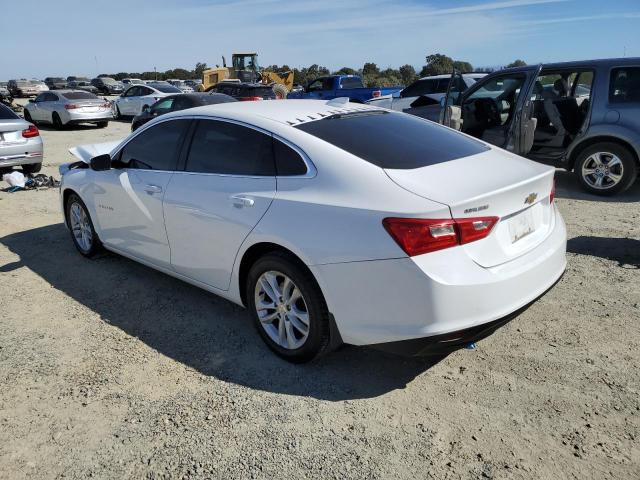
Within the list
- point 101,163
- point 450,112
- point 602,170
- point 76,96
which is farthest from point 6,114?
point 76,96

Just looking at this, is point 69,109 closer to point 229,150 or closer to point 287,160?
point 229,150

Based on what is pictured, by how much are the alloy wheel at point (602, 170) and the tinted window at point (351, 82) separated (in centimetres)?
1479

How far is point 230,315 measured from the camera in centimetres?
407

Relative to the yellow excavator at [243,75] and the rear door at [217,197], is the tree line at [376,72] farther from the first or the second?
the rear door at [217,197]

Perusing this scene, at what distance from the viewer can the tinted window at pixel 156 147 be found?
160 inches

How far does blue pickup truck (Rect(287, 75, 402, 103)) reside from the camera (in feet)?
63.4

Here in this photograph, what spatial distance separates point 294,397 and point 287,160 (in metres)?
1.41

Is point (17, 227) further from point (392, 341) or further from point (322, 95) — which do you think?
point (322, 95)

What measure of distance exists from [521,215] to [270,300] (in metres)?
1.61

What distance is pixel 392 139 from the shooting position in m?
3.43

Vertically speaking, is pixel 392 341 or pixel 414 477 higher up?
pixel 392 341

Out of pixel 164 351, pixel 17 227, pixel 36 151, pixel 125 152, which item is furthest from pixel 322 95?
pixel 164 351

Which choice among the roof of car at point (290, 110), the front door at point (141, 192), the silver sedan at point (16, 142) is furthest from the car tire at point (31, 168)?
the roof of car at point (290, 110)

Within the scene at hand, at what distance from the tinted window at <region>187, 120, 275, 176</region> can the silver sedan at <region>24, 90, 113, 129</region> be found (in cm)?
1618
